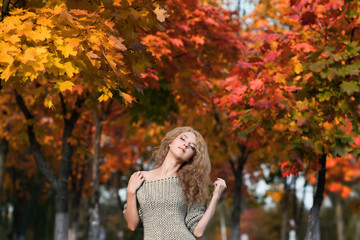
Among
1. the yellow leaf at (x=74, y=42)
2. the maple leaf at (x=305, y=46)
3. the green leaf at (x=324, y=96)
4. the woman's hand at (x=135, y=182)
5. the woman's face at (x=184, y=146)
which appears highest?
the maple leaf at (x=305, y=46)

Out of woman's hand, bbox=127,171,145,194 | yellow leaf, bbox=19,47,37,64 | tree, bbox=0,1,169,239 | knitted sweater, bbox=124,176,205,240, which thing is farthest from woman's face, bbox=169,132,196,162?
yellow leaf, bbox=19,47,37,64

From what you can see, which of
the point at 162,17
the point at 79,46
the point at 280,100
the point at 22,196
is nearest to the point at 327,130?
the point at 280,100

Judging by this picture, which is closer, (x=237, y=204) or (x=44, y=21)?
(x=44, y=21)

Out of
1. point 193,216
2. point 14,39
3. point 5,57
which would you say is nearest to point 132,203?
point 193,216

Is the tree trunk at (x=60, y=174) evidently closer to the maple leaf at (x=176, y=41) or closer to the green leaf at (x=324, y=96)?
the maple leaf at (x=176, y=41)

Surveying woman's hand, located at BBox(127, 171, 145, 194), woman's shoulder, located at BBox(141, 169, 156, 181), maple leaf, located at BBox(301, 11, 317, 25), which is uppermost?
maple leaf, located at BBox(301, 11, 317, 25)

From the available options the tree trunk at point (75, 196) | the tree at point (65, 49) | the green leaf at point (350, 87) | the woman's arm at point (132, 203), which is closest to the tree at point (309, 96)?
the green leaf at point (350, 87)

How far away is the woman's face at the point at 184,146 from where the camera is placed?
15.7 feet

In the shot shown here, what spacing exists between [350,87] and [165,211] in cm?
402

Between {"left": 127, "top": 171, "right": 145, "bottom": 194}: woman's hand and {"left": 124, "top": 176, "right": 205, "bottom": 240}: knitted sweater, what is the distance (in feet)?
0.19

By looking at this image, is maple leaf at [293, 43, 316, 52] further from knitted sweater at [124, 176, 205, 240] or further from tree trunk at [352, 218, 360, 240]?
tree trunk at [352, 218, 360, 240]

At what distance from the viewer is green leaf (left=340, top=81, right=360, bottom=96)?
725 cm

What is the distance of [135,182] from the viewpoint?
4.61m

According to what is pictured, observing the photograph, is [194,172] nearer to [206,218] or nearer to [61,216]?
[206,218]
